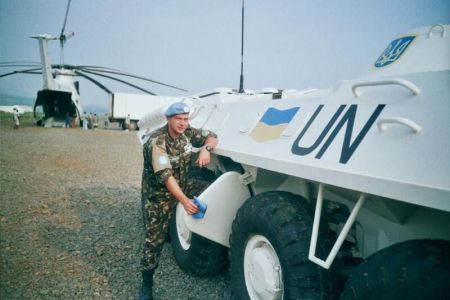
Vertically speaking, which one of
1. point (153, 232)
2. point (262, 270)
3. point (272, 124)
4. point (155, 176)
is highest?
point (272, 124)

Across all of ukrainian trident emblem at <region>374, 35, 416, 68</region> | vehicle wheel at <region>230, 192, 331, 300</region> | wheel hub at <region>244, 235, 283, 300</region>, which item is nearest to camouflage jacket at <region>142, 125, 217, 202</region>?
vehicle wheel at <region>230, 192, 331, 300</region>

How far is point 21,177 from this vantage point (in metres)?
7.93

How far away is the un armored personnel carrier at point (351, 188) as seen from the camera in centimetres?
133

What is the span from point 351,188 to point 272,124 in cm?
100

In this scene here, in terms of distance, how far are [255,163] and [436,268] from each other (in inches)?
50.0

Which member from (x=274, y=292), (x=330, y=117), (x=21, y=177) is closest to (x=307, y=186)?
(x=330, y=117)

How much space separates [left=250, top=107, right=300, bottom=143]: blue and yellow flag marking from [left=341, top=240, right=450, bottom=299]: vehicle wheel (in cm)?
105

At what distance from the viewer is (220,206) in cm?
279

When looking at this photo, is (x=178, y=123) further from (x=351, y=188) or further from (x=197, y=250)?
(x=351, y=188)

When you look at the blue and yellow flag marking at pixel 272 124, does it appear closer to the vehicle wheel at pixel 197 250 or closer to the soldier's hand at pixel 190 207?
the soldier's hand at pixel 190 207

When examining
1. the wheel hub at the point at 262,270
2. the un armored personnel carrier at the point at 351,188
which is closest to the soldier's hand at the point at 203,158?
the un armored personnel carrier at the point at 351,188

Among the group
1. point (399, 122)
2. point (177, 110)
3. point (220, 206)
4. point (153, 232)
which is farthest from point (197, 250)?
point (399, 122)

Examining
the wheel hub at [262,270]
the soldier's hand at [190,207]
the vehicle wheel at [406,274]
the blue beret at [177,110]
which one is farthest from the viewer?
the blue beret at [177,110]

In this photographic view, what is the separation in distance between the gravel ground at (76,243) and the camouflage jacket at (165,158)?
3.27ft
